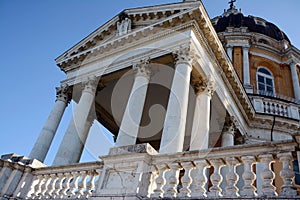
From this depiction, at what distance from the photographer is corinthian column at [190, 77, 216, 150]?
9477 millimetres

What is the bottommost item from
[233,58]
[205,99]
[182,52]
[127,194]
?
[127,194]

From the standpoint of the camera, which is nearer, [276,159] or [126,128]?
[276,159]

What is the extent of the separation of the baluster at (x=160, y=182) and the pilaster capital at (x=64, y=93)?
955 centimetres

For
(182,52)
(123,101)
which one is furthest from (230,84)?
(123,101)

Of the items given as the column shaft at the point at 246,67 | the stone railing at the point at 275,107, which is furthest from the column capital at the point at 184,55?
the column shaft at the point at 246,67

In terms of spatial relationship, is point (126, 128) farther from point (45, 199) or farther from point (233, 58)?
point (233, 58)

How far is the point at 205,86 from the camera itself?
10680 mm

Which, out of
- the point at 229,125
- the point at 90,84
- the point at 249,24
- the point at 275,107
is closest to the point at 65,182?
the point at 90,84

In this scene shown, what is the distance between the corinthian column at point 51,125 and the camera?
11.5m

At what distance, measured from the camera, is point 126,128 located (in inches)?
363

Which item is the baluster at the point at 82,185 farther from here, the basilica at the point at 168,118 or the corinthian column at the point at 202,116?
the corinthian column at the point at 202,116

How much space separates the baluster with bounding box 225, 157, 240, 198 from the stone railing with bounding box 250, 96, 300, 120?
1274 cm

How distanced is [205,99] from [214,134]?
166 inches

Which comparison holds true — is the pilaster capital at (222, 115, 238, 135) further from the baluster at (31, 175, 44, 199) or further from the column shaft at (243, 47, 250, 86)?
the baluster at (31, 175, 44, 199)
